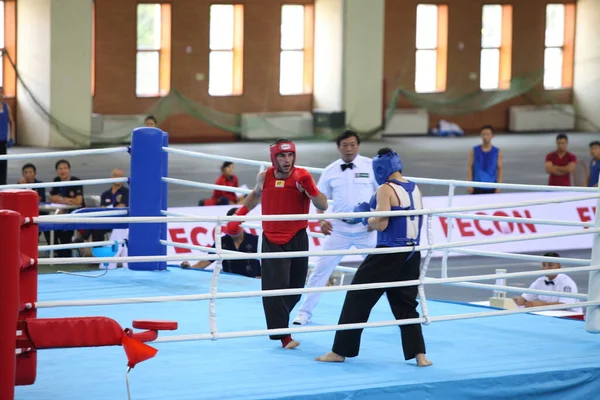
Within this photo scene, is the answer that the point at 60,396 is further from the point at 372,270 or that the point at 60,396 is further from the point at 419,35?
the point at 419,35

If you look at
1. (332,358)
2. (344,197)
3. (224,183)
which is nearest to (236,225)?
(344,197)

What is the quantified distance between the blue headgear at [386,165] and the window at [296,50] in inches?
845

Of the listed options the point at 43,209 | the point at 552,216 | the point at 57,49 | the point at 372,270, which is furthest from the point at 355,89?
the point at 372,270

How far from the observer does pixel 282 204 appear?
270 inches

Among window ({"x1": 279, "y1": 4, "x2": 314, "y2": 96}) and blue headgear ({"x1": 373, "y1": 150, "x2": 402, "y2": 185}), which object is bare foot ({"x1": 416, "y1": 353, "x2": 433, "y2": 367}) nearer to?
blue headgear ({"x1": 373, "y1": 150, "x2": 402, "y2": 185})

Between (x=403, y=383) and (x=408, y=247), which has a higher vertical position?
(x=408, y=247)

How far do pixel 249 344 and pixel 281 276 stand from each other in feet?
1.57

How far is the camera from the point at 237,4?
26.8 metres

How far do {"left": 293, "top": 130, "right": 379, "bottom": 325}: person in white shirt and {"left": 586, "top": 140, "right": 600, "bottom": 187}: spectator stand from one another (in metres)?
7.89

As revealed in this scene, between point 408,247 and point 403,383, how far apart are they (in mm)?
812

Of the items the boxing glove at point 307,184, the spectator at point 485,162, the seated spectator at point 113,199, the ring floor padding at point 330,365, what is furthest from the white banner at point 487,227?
the boxing glove at point 307,184

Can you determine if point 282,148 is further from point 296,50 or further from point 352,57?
point 296,50

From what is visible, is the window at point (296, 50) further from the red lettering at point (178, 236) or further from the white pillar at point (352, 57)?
the red lettering at point (178, 236)

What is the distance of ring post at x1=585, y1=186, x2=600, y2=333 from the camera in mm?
6848
